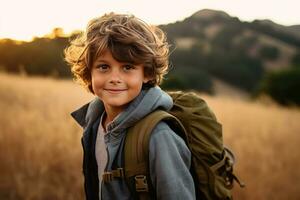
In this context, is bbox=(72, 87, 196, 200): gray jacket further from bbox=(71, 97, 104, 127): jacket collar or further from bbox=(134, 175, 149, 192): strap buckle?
bbox=(71, 97, 104, 127): jacket collar

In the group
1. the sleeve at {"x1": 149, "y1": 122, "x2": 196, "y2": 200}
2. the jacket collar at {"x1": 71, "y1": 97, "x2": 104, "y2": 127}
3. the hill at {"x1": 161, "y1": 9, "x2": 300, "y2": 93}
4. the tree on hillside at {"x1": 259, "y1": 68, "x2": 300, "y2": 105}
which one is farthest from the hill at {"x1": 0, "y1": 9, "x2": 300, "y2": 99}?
the sleeve at {"x1": 149, "y1": 122, "x2": 196, "y2": 200}

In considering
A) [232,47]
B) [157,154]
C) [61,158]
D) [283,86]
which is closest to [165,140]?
[157,154]

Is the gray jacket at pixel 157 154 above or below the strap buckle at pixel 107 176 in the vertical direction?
above

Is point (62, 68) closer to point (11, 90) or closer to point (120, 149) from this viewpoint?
point (11, 90)

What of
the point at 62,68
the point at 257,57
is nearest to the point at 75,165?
the point at 62,68

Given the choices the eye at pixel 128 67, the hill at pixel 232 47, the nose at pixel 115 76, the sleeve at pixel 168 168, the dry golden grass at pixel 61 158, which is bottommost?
the hill at pixel 232 47

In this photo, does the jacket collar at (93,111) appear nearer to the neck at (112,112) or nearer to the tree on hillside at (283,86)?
the neck at (112,112)

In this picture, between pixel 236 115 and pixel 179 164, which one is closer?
pixel 179 164

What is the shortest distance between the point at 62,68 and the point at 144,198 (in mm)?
21346

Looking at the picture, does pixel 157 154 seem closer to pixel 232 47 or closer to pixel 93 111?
pixel 93 111

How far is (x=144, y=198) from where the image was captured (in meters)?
1.62

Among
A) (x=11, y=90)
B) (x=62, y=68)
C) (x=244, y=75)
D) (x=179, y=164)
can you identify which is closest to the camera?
(x=179, y=164)

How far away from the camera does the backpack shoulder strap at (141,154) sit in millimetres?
1590

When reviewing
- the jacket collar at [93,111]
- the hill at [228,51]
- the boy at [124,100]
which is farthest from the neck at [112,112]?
the hill at [228,51]
